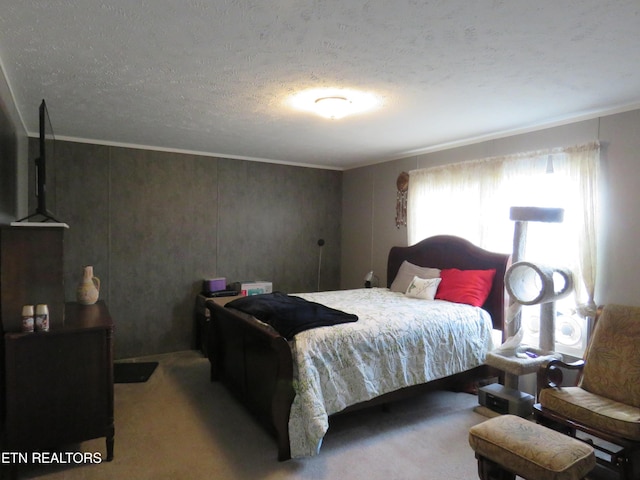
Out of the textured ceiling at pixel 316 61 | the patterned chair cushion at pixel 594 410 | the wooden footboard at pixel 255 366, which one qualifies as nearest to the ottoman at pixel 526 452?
the patterned chair cushion at pixel 594 410

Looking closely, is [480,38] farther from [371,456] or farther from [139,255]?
[139,255]

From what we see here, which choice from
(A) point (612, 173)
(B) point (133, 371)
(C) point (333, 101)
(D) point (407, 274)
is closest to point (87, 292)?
(B) point (133, 371)

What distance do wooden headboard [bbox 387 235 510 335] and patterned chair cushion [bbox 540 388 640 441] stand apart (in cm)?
115

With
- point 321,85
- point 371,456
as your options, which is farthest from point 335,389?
point 321,85

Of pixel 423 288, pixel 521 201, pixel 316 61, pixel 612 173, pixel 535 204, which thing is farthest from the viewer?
pixel 423 288

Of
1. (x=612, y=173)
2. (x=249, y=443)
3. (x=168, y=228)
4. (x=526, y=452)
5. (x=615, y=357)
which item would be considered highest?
(x=612, y=173)

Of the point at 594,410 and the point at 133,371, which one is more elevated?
the point at 594,410

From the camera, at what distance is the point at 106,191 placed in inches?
179

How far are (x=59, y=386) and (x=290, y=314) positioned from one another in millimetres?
1479

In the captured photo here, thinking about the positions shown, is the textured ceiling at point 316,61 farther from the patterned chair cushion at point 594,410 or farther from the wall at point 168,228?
the patterned chair cushion at point 594,410

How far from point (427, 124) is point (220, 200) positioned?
109 inches

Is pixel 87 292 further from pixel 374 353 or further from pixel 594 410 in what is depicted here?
pixel 594 410

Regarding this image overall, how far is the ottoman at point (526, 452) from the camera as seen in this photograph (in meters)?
1.91

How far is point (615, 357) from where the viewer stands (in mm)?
2732
